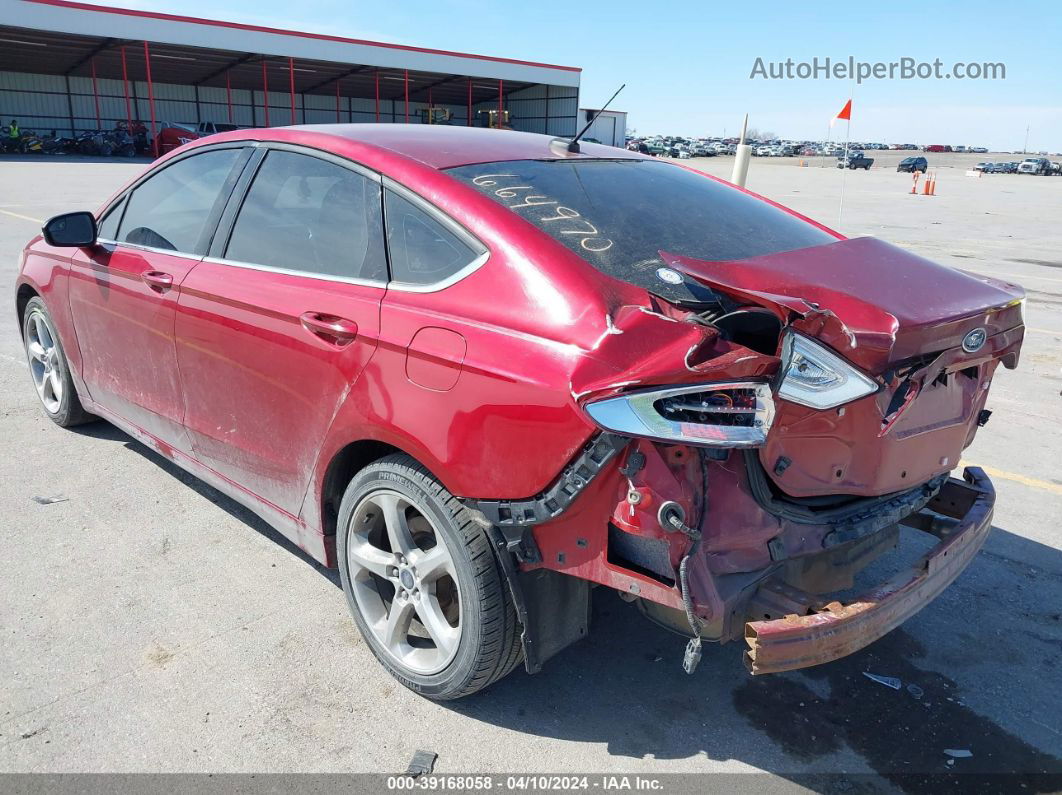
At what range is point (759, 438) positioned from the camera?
2.05 m

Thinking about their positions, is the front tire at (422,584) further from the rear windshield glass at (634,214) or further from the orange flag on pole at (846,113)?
the orange flag on pole at (846,113)

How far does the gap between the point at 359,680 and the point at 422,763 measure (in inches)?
18.6

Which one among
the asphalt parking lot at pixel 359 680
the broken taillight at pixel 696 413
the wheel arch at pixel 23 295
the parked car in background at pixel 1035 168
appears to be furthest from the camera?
the parked car in background at pixel 1035 168

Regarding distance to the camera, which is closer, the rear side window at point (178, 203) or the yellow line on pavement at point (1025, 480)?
the rear side window at point (178, 203)

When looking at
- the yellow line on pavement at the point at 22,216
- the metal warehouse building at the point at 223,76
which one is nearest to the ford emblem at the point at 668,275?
the yellow line on pavement at the point at 22,216

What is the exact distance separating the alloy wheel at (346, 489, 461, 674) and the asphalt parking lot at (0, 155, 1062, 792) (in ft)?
0.55

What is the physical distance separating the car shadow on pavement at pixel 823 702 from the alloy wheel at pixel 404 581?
0.28 meters

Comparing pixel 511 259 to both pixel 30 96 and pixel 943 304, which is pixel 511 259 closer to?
pixel 943 304

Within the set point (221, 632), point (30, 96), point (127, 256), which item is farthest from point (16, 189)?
point (30, 96)

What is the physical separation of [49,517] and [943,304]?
151 inches

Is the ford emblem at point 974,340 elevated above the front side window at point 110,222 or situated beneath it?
elevated above

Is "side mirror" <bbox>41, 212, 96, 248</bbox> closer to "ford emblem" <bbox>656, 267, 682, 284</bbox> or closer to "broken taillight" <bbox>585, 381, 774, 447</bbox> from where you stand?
"ford emblem" <bbox>656, 267, 682, 284</bbox>

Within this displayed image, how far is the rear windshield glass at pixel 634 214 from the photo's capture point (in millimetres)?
2527

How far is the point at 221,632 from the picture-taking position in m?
3.04
